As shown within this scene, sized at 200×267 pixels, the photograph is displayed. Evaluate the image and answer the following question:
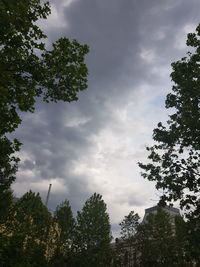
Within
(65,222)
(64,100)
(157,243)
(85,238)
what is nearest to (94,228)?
(85,238)

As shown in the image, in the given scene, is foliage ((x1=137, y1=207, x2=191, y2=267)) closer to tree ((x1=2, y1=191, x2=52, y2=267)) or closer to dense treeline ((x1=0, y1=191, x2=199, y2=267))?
dense treeline ((x1=0, y1=191, x2=199, y2=267))

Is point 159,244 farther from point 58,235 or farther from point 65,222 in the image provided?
point 65,222

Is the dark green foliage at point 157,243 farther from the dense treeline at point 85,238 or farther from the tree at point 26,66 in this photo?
the tree at point 26,66

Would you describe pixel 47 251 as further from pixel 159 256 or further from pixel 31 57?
pixel 31 57

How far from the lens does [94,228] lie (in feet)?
155

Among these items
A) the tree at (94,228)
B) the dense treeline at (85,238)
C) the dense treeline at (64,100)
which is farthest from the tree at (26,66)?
the tree at (94,228)

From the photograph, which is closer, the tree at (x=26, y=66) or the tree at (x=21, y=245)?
the tree at (x=26, y=66)

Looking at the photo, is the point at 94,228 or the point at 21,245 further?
the point at 94,228

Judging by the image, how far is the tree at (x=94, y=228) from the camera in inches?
1762

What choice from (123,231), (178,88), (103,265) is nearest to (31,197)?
(123,231)

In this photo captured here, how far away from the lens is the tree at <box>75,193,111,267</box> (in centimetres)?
4475

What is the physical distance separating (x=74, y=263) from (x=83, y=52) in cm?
2936

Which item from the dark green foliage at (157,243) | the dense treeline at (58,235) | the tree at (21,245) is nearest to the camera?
the tree at (21,245)

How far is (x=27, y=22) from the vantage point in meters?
10.3
